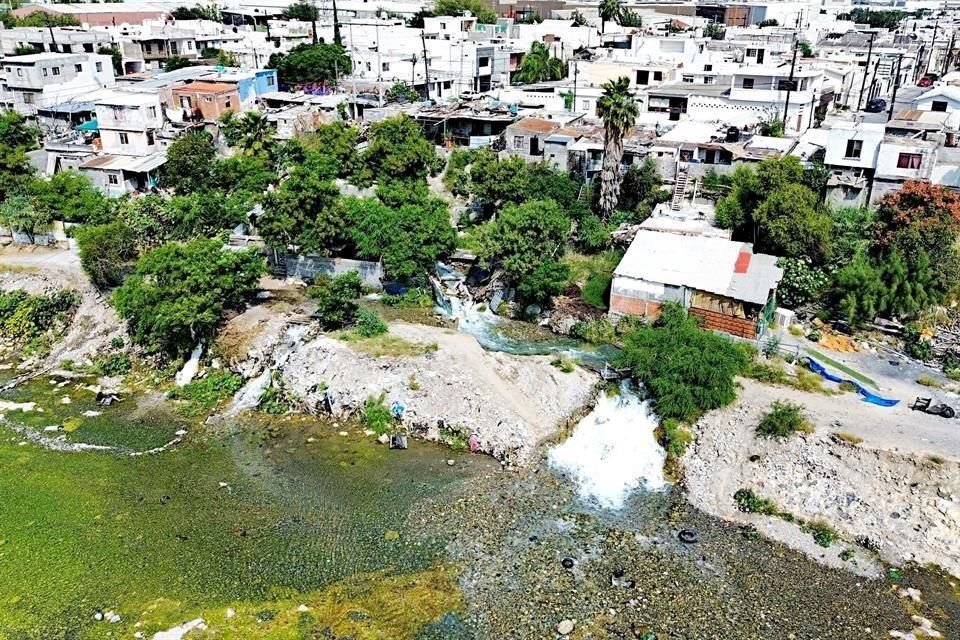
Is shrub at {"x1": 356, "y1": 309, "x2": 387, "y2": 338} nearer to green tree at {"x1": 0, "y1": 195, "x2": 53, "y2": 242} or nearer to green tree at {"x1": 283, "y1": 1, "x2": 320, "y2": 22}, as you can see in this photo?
green tree at {"x1": 0, "y1": 195, "x2": 53, "y2": 242}

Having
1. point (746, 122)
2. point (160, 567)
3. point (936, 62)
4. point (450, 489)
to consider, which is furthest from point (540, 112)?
point (936, 62)

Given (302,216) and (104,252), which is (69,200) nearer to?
(104,252)

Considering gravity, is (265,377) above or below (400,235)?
below

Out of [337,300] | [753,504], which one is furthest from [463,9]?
[753,504]

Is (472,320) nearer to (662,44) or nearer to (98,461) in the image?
(98,461)

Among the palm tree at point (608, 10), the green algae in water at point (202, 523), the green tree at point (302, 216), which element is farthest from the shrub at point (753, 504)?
the palm tree at point (608, 10)

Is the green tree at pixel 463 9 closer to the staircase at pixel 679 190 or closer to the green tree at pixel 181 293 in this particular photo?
the staircase at pixel 679 190

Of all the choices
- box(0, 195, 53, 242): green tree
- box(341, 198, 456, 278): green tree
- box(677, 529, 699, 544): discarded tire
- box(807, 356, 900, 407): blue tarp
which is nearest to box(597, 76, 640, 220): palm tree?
box(341, 198, 456, 278): green tree

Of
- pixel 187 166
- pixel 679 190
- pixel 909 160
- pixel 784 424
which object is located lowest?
pixel 784 424
